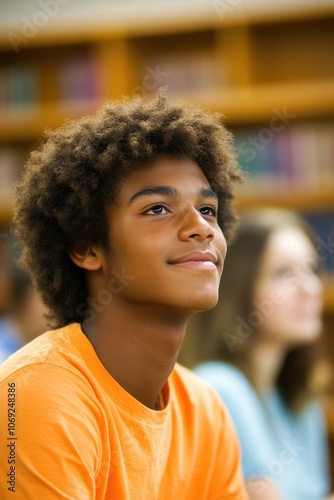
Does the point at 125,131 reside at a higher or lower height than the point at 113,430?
higher

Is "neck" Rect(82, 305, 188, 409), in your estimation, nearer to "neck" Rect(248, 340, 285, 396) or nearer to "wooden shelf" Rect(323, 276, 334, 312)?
"neck" Rect(248, 340, 285, 396)

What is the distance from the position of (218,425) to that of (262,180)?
6.71 ft

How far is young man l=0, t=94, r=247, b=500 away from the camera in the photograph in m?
0.88

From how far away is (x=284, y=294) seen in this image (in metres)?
1.87

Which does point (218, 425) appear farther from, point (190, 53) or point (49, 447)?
point (190, 53)

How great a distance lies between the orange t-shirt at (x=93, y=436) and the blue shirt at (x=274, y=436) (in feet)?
1.66

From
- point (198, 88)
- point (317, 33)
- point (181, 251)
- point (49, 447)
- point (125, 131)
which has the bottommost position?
point (49, 447)

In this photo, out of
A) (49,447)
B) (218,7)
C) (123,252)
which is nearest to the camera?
(49,447)

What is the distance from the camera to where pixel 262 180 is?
3076 millimetres

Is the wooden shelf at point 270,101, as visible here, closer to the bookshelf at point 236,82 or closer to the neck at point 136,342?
the bookshelf at point 236,82

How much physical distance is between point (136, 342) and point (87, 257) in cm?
13

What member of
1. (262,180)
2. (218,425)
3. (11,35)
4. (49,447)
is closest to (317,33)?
(262,180)

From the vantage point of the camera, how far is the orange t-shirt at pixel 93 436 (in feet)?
2.80

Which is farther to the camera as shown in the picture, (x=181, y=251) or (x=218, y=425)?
(x=218, y=425)
